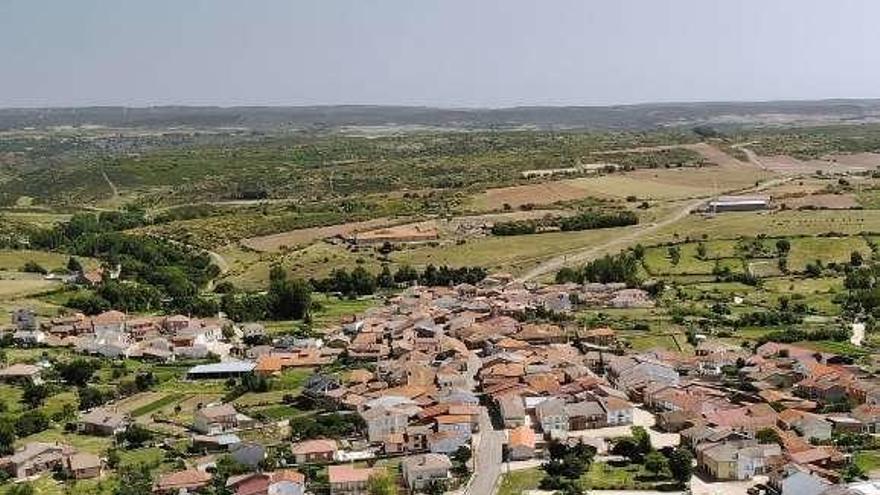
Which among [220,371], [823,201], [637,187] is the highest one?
[823,201]

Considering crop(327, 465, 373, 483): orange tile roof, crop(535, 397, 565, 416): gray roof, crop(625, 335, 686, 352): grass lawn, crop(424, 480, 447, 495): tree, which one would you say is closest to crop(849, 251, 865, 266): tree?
crop(625, 335, 686, 352): grass lawn

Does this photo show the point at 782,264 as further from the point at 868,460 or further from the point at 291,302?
the point at 868,460

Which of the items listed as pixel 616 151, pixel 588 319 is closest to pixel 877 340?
pixel 588 319

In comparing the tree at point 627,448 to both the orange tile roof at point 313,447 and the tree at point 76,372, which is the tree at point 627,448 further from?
the tree at point 76,372

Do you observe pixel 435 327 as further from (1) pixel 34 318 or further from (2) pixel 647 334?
(1) pixel 34 318

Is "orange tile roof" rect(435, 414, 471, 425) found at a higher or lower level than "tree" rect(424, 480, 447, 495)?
higher

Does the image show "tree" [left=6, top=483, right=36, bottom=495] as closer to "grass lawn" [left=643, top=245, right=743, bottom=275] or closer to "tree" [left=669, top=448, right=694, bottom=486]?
"tree" [left=669, top=448, right=694, bottom=486]

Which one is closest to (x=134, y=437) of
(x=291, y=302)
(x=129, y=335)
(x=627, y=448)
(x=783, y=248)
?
(x=627, y=448)
